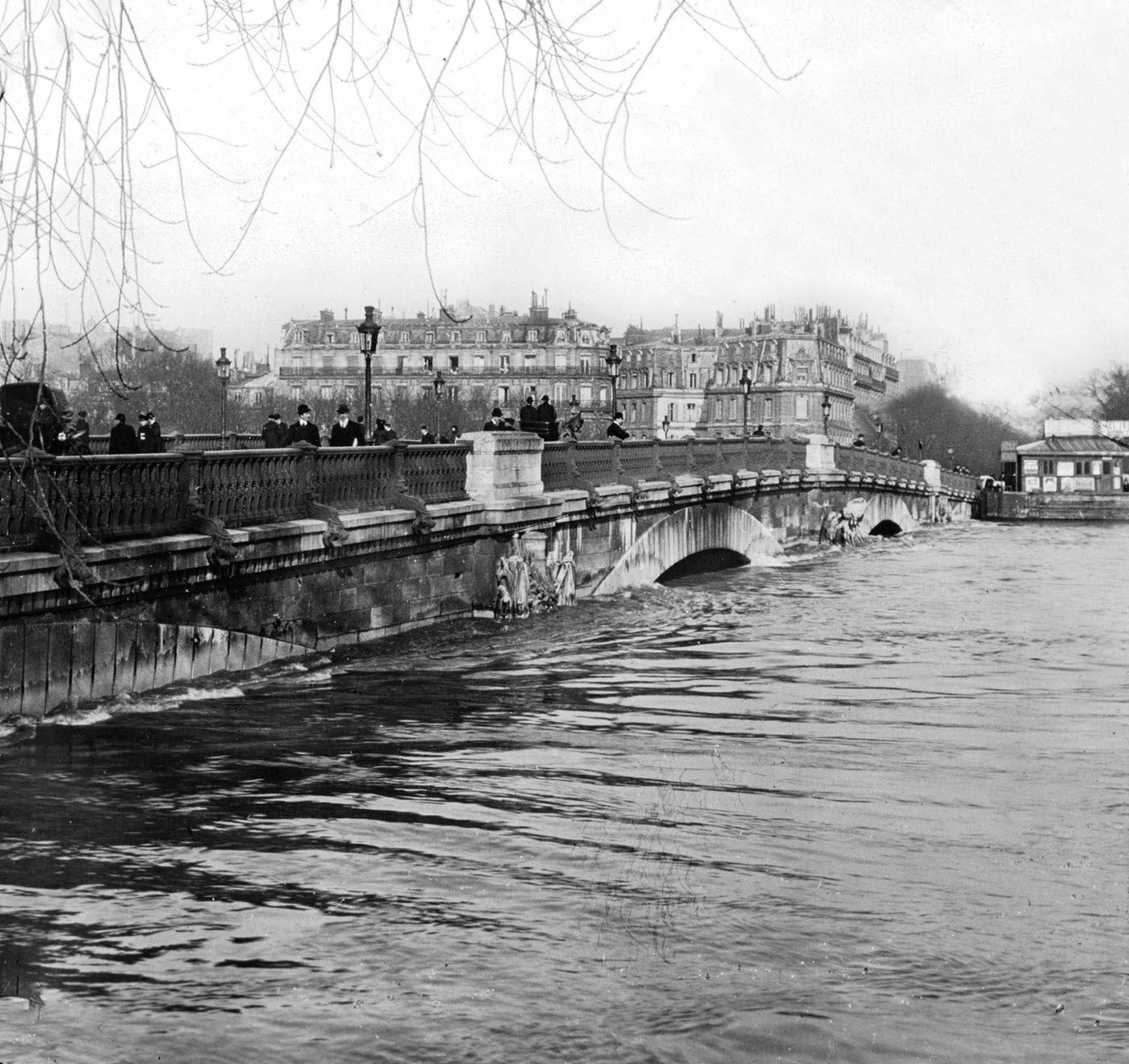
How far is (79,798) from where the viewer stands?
11.1 meters

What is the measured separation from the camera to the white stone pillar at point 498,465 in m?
21.5

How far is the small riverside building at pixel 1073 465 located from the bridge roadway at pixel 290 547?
55900 millimetres

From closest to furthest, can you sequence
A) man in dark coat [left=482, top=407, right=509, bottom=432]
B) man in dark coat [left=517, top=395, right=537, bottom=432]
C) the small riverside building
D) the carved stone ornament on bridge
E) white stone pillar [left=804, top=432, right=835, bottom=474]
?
the carved stone ornament on bridge, man in dark coat [left=482, top=407, right=509, bottom=432], man in dark coat [left=517, top=395, right=537, bottom=432], white stone pillar [left=804, top=432, right=835, bottom=474], the small riverside building

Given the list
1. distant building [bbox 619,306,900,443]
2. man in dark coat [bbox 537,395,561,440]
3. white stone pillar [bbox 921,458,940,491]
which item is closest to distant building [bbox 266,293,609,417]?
distant building [bbox 619,306,900,443]

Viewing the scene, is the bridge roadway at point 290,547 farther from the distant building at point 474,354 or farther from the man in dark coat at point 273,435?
the distant building at point 474,354

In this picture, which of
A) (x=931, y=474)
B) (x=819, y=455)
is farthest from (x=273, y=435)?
(x=931, y=474)

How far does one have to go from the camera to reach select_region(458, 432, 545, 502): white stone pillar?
21.5 metres

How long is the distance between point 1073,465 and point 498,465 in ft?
214

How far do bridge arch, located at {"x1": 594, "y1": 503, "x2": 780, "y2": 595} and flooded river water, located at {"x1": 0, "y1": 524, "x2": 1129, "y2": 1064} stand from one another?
892cm

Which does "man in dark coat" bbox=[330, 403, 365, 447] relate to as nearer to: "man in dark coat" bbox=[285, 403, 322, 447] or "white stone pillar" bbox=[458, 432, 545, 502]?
"man in dark coat" bbox=[285, 403, 322, 447]

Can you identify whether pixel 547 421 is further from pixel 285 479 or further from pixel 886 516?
pixel 886 516

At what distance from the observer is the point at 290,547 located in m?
16.8

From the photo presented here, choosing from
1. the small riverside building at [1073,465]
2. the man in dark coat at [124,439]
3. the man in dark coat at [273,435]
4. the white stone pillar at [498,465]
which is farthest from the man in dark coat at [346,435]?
the small riverside building at [1073,465]

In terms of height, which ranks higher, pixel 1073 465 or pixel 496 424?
pixel 1073 465
